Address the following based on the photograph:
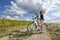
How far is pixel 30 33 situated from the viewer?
1562 centimetres

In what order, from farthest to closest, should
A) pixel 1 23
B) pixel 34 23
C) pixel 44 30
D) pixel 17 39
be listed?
1. pixel 1 23
2. pixel 44 30
3. pixel 34 23
4. pixel 17 39

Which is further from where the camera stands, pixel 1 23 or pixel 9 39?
pixel 1 23

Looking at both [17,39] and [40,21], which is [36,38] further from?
[40,21]

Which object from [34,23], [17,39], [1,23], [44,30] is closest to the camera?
[17,39]

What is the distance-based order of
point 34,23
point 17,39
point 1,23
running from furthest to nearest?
point 1,23, point 34,23, point 17,39

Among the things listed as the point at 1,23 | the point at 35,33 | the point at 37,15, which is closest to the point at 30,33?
the point at 35,33

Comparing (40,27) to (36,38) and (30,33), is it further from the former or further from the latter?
(36,38)

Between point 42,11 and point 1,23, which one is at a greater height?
point 42,11

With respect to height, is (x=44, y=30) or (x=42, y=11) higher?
(x=42, y=11)

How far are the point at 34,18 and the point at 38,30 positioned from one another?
1299 mm

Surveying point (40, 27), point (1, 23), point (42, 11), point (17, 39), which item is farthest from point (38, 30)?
point (1, 23)

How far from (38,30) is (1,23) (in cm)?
1872

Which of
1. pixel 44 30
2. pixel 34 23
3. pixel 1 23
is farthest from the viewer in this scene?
pixel 1 23

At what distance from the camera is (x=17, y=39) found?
1354 cm
